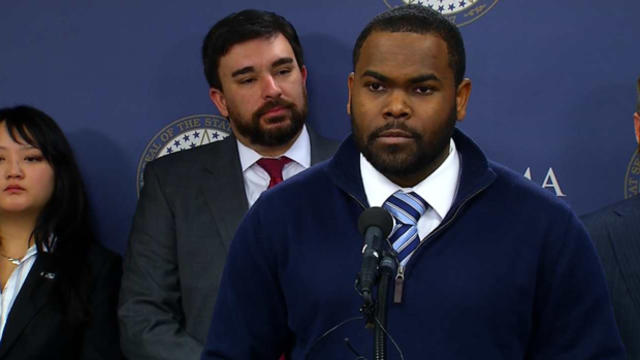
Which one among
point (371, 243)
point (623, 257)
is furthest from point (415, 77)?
point (623, 257)

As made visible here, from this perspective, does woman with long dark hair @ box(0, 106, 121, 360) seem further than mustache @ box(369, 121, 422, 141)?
Yes

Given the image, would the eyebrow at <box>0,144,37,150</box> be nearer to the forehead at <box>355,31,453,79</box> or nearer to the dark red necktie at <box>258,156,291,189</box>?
the dark red necktie at <box>258,156,291,189</box>

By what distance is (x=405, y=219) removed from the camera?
1.67 metres

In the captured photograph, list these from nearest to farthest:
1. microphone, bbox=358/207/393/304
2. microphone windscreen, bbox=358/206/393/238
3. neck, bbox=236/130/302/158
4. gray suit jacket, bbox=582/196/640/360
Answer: microphone, bbox=358/207/393/304 → microphone windscreen, bbox=358/206/393/238 → gray suit jacket, bbox=582/196/640/360 → neck, bbox=236/130/302/158

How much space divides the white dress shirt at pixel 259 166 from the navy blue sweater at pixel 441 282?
109 cm

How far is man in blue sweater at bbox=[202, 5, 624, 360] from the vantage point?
5.14 feet

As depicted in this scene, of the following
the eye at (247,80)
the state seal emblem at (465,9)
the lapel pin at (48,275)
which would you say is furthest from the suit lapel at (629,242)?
the lapel pin at (48,275)

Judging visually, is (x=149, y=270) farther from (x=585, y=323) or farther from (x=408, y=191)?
(x=585, y=323)

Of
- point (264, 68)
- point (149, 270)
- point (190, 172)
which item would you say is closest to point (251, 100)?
point (264, 68)

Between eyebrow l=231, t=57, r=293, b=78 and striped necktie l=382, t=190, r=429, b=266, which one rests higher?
eyebrow l=231, t=57, r=293, b=78

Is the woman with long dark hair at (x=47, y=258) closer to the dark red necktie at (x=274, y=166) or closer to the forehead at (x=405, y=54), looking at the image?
the dark red necktie at (x=274, y=166)

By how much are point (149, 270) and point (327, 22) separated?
995mm

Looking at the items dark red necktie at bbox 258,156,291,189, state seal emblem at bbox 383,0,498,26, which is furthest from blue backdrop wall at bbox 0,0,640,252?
dark red necktie at bbox 258,156,291,189

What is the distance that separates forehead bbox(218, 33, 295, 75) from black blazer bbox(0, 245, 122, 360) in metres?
0.81
